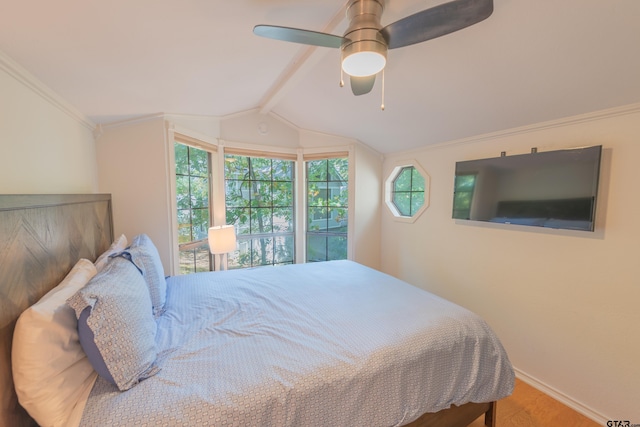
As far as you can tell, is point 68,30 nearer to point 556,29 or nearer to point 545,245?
point 556,29

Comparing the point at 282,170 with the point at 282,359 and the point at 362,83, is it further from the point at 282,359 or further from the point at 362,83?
the point at 282,359

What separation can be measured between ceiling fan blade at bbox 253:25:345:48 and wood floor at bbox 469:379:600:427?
2.42 metres

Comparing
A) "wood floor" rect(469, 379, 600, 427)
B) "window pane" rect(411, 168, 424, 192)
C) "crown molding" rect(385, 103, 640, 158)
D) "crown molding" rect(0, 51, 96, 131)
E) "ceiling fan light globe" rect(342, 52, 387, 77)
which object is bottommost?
"wood floor" rect(469, 379, 600, 427)

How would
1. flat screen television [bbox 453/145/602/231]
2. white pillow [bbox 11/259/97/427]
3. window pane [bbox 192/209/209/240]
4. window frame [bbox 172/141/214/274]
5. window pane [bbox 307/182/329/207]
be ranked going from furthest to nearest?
1. window pane [bbox 307/182/329/207]
2. window pane [bbox 192/209/209/240]
3. window frame [bbox 172/141/214/274]
4. flat screen television [bbox 453/145/602/231]
5. white pillow [bbox 11/259/97/427]

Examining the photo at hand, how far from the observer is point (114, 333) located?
3.16 feet

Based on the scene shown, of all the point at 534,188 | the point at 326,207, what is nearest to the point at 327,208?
the point at 326,207

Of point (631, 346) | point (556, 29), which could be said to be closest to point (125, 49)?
point (556, 29)

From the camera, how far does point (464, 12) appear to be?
1.03 meters

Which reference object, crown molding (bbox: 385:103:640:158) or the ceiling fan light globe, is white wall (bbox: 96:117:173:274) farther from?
crown molding (bbox: 385:103:640:158)

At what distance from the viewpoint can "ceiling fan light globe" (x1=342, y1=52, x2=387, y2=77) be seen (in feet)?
4.11

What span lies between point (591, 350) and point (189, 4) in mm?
3085

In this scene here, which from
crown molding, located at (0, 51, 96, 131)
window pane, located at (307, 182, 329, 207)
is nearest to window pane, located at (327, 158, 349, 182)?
window pane, located at (307, 182, 329, 207)

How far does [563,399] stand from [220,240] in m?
3.10

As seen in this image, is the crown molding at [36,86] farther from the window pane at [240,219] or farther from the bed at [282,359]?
the window pane at [240,219]
